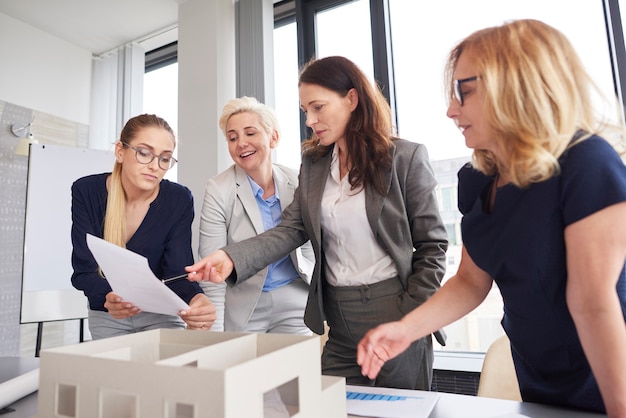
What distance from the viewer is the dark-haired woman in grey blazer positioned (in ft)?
4.17

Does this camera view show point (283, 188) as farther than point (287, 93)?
No

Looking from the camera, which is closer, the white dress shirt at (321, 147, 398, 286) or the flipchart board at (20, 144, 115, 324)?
the white dress shirt at (321, 147, 398, 286)

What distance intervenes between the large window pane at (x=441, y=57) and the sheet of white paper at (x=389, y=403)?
1689 mm

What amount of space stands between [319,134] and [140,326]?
2.74ft

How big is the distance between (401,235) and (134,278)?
2.31 ft

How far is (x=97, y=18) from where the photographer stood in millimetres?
3627

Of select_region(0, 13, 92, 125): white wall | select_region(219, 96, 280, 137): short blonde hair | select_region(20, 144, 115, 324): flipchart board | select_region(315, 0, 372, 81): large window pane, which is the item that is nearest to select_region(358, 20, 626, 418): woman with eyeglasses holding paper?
select_region(219, 96, 280, 137): short blonde hair

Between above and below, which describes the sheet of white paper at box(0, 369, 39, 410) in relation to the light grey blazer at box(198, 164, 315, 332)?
below

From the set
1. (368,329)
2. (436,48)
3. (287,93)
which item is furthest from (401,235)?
(287,93)

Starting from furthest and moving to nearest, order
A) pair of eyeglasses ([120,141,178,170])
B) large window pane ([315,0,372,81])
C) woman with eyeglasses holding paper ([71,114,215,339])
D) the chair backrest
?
large window pane ([315,0,372,81]) → pair of eyeglasses ([120,141,178,170]) → woman with eyeglasses holding paper ([71,114,215,339]) → the chair backrest

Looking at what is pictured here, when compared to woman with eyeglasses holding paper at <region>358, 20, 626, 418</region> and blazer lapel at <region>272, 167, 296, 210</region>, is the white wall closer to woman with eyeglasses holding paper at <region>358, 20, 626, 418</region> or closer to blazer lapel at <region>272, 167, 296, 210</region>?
blazer lapel at <region>272, 167, 296, 210</region>

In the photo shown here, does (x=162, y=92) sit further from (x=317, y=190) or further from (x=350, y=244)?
(x=350, y=244)

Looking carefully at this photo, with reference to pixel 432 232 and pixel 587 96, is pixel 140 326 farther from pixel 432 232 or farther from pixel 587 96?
pixel 587 96

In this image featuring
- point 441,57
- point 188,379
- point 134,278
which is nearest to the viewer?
point 188,379
